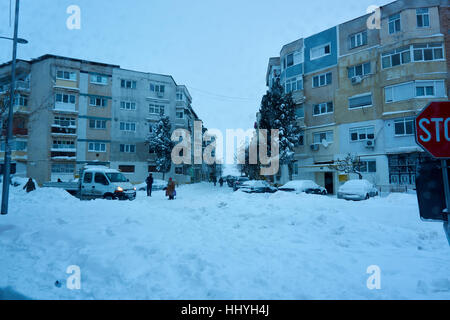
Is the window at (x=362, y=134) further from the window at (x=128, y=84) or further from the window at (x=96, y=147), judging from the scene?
the window at (x=96, y=147)

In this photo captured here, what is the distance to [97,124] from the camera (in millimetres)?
38406

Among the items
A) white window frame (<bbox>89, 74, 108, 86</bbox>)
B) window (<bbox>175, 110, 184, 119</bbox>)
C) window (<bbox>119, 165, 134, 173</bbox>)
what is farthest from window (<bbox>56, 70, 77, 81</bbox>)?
window (<bbox>175, 110, 184, 119</bbox>)

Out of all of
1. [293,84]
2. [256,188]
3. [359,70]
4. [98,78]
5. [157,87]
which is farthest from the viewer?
[157,87]

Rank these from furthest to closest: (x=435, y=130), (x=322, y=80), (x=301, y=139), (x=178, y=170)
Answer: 1. (x=178, y=170)
2. (x=301, y=139)
3. (x=322, y=80)
4. (x=435, y=130)

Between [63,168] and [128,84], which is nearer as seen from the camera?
[63,168]

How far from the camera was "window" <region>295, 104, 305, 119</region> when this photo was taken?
101ft

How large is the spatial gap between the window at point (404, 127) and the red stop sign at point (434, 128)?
22.4 metres

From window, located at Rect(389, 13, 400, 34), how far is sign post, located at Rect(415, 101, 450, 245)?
25.9 metres

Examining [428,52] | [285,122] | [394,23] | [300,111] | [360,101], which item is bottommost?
[285,122]

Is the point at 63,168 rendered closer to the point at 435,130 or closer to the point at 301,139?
the point at 301,139

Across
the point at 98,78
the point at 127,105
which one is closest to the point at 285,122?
the point at 127,105

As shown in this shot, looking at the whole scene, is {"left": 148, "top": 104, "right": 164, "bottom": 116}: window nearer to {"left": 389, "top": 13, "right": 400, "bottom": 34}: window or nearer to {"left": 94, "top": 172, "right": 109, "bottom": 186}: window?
{"left": 94, "top": 172, "right": 109, "bottom": 186}: window

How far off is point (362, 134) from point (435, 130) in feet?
80.1
